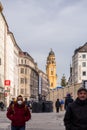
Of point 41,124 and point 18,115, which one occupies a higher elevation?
point 18,115

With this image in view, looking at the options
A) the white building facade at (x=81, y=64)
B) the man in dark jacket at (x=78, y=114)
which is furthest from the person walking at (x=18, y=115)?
the white building facade at (x=81, y=64)

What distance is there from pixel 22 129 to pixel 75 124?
479cm

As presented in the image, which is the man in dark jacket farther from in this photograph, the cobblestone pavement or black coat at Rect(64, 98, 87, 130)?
the cobblestone pavement

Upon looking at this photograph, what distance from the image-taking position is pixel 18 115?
14.1 m

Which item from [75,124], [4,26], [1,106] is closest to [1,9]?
[4,26]

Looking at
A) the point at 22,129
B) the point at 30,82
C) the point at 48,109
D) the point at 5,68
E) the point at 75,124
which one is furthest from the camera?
the point at 30,82

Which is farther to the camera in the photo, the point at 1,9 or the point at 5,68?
the point at 5,68

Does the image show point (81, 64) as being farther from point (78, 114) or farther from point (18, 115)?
point (78, 114)

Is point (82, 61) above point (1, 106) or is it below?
above

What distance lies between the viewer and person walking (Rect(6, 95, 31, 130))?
14.0 metres

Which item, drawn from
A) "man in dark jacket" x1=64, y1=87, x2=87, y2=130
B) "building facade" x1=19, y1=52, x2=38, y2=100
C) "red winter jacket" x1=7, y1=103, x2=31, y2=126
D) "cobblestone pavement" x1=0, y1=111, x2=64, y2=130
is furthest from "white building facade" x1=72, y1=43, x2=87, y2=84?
"man in dark jacket" x1=64, y1=87, x2=87, y2=130

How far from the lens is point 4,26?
114250 mm

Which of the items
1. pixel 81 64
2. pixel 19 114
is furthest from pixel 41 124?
pixel 81 64

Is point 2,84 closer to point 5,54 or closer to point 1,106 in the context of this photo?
point 5,54
